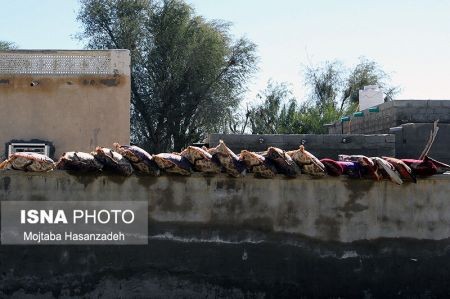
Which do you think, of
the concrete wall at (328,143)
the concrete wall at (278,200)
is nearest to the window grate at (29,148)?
the concrete wall at (328,143)

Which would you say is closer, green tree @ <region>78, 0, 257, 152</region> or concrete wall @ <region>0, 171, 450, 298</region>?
concrete wall @ <region>0, 171, 450, 298</region>

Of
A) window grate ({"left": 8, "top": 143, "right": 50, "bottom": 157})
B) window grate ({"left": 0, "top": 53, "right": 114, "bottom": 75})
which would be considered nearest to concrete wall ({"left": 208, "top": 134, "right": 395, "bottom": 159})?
window grate ({"left": 0, "top": 53, "right": 114, "bottom": 75})

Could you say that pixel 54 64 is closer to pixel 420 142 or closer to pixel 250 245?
pixel 420 142

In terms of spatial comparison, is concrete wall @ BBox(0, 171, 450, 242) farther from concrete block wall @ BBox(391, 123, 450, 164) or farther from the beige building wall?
the beige building wall

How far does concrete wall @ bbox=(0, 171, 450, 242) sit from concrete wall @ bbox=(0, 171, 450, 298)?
0.04 ft

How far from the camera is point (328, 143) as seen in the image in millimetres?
12922

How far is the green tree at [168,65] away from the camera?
94.8 feet

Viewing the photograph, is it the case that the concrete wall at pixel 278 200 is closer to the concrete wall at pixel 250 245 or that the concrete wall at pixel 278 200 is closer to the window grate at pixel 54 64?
the concrete wall at pixel 250 245

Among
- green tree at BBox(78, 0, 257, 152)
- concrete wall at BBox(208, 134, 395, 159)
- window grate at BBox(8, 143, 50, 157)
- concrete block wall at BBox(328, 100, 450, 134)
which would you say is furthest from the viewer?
green tree at BBox(78, 0, 257, 152)

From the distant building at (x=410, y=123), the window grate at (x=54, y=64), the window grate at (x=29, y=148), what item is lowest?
the window grate at (x=29, y=148)

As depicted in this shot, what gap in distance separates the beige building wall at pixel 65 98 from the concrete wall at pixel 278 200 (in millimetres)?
8779

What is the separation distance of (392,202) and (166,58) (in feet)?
71.4

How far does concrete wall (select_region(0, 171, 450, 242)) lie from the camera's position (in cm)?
773

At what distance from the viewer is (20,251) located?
25.3 feet
